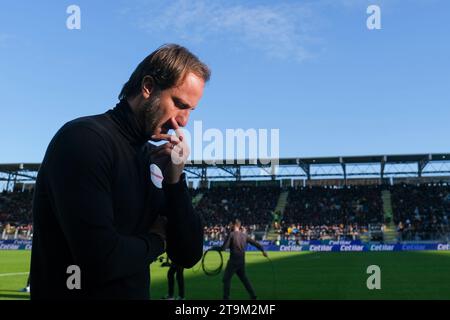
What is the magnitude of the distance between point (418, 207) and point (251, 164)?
66.6ft

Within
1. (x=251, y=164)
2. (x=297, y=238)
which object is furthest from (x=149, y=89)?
(x=251, y=164)

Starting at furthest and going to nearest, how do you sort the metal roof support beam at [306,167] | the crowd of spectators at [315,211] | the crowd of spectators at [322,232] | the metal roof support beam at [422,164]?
the metal roof support beam at [306,167] → the metal roof support beam at [422,164] → the crowd of spectators at [315,211] → the crowd of spectators at [322,232]

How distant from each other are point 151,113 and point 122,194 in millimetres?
437

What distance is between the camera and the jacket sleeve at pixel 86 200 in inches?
70.2

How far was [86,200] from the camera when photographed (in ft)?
5.86

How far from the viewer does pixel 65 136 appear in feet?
6.07

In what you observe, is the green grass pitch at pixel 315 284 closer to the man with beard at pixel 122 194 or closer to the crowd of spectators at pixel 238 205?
the man with beard at pixel 122 194

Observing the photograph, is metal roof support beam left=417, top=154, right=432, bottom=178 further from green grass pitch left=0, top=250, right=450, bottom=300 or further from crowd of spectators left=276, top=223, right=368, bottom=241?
green grass pitch left=0, top=250, right=450, bottom=300

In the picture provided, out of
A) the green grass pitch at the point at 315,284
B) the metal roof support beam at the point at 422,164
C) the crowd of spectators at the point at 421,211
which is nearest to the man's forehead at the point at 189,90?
the green grass pitch at the point at 315,284

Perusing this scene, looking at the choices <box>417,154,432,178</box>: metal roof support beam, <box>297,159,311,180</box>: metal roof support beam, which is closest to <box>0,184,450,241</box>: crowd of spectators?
<box>417,154,432,178</box>: metal roof support beam

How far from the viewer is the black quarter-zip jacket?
179cm

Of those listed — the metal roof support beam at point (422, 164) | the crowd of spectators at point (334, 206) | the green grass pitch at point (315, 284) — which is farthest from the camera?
the metal roof support beam at point (422, 164)
